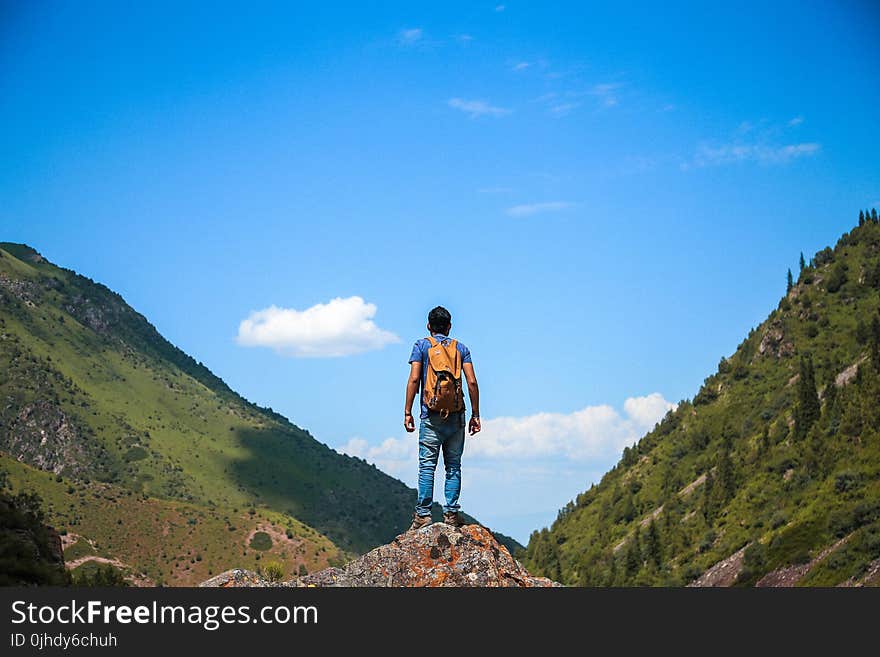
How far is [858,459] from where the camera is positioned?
107438 millimetres

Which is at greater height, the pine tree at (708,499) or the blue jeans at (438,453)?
the pine tree at (708,499)

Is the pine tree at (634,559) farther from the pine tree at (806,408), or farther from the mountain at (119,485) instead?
the mountain at (119,485)

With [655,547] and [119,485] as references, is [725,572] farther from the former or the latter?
[119,485]

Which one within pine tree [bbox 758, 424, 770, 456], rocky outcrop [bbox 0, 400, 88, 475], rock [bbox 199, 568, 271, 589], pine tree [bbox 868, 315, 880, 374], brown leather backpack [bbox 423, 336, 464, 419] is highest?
rocky outcrop [bbox 0, 400, 88, 475]

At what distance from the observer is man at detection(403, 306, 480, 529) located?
16391 millimetres

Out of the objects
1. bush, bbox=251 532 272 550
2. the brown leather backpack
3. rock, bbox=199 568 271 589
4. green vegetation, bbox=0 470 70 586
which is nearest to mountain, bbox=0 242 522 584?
bush, bbox=251 532 272 550

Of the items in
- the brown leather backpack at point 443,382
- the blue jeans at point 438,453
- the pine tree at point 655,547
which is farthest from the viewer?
the pine tree at point 655,547

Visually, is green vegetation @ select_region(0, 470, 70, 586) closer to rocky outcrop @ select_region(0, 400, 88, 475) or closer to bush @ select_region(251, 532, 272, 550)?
bush @ select_region(251, 532, 272, 550)

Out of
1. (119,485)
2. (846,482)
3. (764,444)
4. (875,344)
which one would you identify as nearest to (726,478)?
(764,444)

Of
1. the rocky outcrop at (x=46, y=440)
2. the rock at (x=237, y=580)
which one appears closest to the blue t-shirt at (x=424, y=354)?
the rock at (x=237, y=580)

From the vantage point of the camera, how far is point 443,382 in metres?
16.3

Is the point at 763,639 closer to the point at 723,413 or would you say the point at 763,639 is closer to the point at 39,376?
the point at 723,413

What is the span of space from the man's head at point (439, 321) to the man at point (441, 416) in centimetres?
2

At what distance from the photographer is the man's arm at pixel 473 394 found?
1670cm
